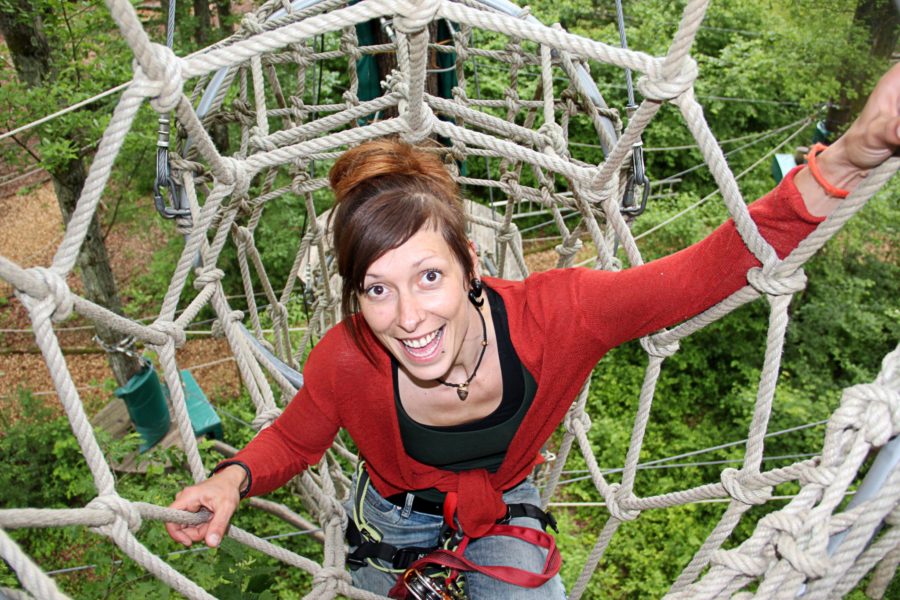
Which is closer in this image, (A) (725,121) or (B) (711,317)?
(B) (711,317)

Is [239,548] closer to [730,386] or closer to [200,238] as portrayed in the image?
[200,238]

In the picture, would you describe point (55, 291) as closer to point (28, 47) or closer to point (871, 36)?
point (28, 47)

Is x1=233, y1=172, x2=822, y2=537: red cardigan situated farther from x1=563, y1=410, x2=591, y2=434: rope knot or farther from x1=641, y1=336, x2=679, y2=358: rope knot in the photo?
x1=563, y1=410, x2=591, y2=434: rope knot

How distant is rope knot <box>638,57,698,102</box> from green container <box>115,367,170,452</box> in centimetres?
282

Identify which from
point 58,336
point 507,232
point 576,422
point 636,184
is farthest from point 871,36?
point 58,336

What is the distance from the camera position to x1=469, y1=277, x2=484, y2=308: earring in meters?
1.14

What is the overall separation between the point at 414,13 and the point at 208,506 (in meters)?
0.79

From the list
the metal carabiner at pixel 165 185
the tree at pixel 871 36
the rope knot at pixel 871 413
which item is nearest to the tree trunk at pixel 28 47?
the metal carabiner at pixel 165 185

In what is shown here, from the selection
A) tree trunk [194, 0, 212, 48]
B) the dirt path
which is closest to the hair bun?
the dirt path

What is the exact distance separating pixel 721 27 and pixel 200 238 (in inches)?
238

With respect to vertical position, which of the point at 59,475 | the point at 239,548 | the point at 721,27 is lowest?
the point at 59,475

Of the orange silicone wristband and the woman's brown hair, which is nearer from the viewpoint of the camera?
the orange silicone wristband

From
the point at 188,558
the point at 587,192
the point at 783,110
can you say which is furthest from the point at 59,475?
the point at 783,110

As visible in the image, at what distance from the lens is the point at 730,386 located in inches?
161
